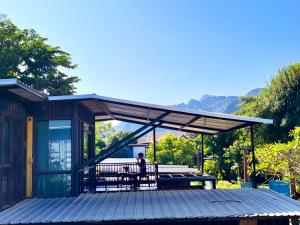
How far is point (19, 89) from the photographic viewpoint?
6.88 metres

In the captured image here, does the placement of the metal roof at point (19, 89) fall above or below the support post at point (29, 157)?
above

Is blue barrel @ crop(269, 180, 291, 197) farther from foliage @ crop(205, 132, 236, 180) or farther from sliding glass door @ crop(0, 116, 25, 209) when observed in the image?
sliding glass door @ crop(0, 116, 25, 209)

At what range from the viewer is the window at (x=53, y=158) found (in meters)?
8.30

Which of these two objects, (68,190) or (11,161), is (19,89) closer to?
(11,161)

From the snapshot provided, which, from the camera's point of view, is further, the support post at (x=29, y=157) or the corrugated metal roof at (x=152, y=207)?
the support post at (x=29, y=157)

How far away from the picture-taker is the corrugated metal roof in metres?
6.07

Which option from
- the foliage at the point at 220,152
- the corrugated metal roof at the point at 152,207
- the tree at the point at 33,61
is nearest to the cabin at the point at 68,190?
the corrugated metal roof at the point at 152,207

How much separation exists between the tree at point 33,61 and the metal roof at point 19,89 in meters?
14.1

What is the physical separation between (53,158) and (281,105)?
15.6 m

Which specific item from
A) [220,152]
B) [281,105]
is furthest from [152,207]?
[220,152]

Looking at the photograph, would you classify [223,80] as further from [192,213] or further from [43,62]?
[192,213]

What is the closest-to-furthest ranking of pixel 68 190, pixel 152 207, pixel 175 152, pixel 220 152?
pixel 152 207, pixel 68 190, pixel 220 152, pixel 175 152

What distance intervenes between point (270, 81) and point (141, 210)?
1784cm

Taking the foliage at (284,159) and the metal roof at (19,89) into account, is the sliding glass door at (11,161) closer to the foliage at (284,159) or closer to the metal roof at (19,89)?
the metal roof at (19,89)
